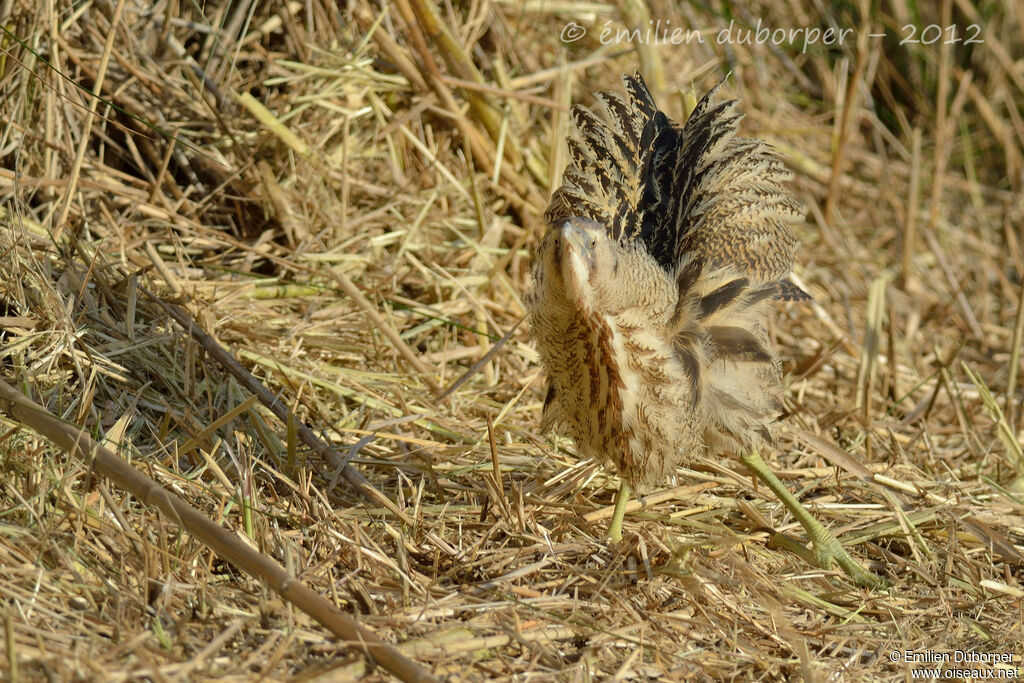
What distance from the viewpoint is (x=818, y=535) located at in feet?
8.76

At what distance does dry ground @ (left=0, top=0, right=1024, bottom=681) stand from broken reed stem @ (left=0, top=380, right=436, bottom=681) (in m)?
0.04

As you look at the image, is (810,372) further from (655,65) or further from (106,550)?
(106,550)

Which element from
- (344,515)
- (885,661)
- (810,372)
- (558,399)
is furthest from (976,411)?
(344,515)

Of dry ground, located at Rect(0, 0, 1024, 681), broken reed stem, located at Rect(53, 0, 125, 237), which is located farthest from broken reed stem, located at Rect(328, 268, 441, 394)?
broken reed stem, located at Rect(53, 0, 125, 237)

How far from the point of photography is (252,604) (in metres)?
2.00

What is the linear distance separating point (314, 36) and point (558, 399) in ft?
6.36

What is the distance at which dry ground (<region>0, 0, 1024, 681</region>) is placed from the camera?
2.10 meters

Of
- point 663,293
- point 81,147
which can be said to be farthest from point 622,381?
point 81,147

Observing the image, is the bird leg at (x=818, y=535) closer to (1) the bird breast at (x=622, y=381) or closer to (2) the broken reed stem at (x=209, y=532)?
(1) the bird breast at (x=622, y=381)

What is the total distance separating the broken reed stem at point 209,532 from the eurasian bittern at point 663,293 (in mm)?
725

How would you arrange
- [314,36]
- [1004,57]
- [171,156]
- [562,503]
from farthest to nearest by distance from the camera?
[1004,57]
[314,36]
[171,156]
[562,503]

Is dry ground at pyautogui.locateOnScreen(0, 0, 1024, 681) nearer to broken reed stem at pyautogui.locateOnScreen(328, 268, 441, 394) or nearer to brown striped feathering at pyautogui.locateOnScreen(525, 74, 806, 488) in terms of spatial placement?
broken reed stem at pyautogui.locateOnScreen(328, 268, 441, 394)

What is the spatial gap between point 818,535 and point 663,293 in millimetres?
801

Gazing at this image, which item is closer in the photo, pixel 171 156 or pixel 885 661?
pixel 885 661
